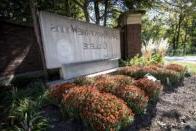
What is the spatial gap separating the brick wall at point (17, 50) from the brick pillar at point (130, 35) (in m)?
4.03

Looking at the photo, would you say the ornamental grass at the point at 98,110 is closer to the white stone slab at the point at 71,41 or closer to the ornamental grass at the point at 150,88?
the ornamental grass at the point at 150,88

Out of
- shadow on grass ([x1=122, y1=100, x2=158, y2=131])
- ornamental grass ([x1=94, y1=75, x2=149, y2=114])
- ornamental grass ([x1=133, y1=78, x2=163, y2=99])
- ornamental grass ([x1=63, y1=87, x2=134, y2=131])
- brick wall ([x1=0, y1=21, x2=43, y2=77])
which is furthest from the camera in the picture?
brick wall ([x1=0, y1=21, x2=43, y2=77])

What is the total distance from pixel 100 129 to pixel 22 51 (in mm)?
4767

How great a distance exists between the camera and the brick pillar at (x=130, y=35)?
968cm

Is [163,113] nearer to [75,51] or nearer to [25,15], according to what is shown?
[75,51]

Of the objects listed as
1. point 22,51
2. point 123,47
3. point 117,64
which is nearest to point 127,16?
point 123,47

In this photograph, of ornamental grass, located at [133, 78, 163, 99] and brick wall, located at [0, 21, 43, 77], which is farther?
brick wall, located at [0, 21, 43, 77]

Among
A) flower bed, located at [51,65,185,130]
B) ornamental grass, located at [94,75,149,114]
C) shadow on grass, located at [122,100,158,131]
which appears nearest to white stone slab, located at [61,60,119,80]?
flower bed, located at [51,65,185,130]

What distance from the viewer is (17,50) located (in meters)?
6.97

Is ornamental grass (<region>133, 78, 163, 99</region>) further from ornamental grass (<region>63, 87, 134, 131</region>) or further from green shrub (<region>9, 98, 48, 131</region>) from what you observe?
green shrub (<region>9, 98, 48, 131</region>)

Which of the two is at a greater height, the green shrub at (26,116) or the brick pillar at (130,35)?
the brick pillar at (130,35)

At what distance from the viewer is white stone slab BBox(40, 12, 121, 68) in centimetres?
559

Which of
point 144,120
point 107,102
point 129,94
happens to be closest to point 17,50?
point 129,94

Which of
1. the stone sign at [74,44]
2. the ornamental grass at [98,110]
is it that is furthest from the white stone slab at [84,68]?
the ornamental grass at [98,110]
